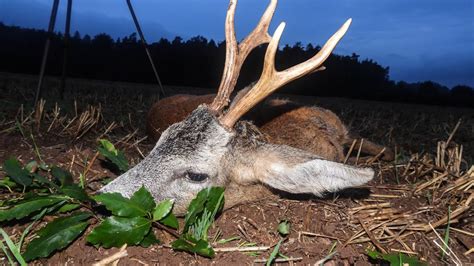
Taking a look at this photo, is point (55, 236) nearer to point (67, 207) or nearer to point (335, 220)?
point (67, 207)

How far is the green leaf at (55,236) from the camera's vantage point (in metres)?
2.17

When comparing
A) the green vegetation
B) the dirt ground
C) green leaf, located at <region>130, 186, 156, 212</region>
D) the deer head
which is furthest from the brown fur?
green leaf, located at <region>130, 186, 156, 212</region>

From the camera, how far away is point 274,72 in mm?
2961

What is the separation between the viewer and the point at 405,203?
330 cm

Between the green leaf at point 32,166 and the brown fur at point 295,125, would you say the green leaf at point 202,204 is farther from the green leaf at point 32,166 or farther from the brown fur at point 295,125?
the green leaf at point 32,166

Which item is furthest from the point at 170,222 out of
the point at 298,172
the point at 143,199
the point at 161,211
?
the point at 298,172

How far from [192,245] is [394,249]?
3.83 ft

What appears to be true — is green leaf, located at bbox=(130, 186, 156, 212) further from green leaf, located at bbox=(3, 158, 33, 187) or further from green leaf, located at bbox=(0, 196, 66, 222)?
green leaf, located at bbox=(3, 158, 33, 187)

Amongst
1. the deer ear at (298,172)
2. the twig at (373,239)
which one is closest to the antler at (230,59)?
the deer ear at (298,172)

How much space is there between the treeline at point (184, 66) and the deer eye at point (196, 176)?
39.6 feet

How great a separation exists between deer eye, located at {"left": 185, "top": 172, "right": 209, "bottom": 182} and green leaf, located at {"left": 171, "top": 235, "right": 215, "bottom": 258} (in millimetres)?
711

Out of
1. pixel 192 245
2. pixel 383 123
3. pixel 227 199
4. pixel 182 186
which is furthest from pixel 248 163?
pixel 383 123

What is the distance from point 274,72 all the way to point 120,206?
4.16 feet

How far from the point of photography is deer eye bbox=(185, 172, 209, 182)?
3012mm
